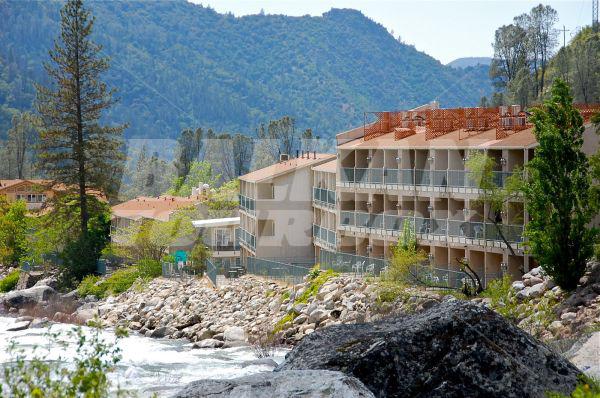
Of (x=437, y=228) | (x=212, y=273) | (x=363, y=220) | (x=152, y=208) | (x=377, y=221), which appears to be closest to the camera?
(x=437, y=228)

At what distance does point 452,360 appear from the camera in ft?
37.3

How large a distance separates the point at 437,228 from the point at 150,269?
22927mm

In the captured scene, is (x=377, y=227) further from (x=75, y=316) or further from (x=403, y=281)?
(x=75, y=316)

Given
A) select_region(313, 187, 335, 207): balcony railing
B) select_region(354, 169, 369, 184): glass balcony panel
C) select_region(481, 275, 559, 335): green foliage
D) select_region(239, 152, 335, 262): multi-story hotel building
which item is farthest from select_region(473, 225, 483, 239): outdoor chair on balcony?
select_region(239, 152, 335, 262): multi-story hotel building

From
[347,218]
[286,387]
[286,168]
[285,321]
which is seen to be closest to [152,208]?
[286,168]

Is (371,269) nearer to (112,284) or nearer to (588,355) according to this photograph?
(112,284)

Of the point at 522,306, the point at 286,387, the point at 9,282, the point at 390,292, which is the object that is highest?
the point at 286,387

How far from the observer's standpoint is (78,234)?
65812 mm

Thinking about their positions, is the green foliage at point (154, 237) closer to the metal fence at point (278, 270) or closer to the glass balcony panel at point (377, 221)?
the metal fence at point (278, 270)

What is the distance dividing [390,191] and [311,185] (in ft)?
38.5

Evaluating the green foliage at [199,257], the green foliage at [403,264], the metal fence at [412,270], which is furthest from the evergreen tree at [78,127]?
the green foliage at [403,264]

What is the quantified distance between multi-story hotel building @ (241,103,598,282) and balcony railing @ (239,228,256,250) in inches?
167

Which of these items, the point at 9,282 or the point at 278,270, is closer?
the point at 278,270

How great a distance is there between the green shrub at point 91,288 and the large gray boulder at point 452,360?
4849 cm
